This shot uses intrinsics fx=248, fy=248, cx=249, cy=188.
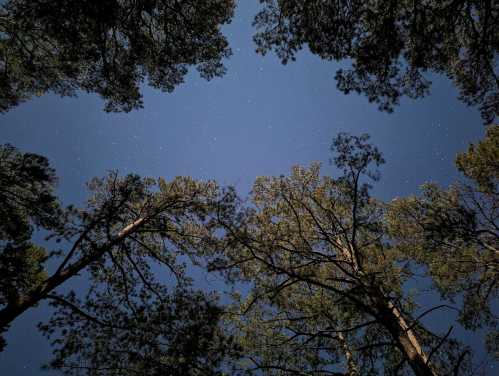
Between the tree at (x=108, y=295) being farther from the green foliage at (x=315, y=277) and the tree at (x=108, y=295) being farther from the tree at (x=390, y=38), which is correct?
the tree at (x=390, y=38)

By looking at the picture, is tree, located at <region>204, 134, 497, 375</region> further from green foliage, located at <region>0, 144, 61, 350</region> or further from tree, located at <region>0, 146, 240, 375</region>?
green foliage, located at <region>0, 144, 61, 350</region>

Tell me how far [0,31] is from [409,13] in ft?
35.0

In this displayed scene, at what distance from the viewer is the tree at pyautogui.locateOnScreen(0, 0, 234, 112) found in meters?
6.40

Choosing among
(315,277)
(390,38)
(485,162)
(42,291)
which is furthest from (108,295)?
(485,162)

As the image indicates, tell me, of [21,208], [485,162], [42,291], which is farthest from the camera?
[485,162]

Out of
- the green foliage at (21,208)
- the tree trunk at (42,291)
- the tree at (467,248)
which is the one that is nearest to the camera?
the tree trunk at (42,291)

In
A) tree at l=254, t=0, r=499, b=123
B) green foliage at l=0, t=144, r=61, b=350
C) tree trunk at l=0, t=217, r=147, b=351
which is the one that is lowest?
tree trunk at l=0, t=217, r=147, b=351

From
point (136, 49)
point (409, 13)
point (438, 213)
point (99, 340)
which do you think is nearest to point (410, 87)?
point (409, 13)

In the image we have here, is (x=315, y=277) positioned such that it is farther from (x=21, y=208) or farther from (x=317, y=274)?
(x=21, y=208)

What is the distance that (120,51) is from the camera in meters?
7.20

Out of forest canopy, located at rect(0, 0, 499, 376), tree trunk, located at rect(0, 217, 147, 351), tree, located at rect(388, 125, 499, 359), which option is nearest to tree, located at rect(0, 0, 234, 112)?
forest canopy, located at rect(0, 0, 499, 376)

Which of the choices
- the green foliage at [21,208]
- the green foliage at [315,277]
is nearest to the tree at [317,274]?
the green foliage at [315,277]

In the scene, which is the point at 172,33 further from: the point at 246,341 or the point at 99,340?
the point at 246,341

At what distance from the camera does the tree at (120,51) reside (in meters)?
6.40
